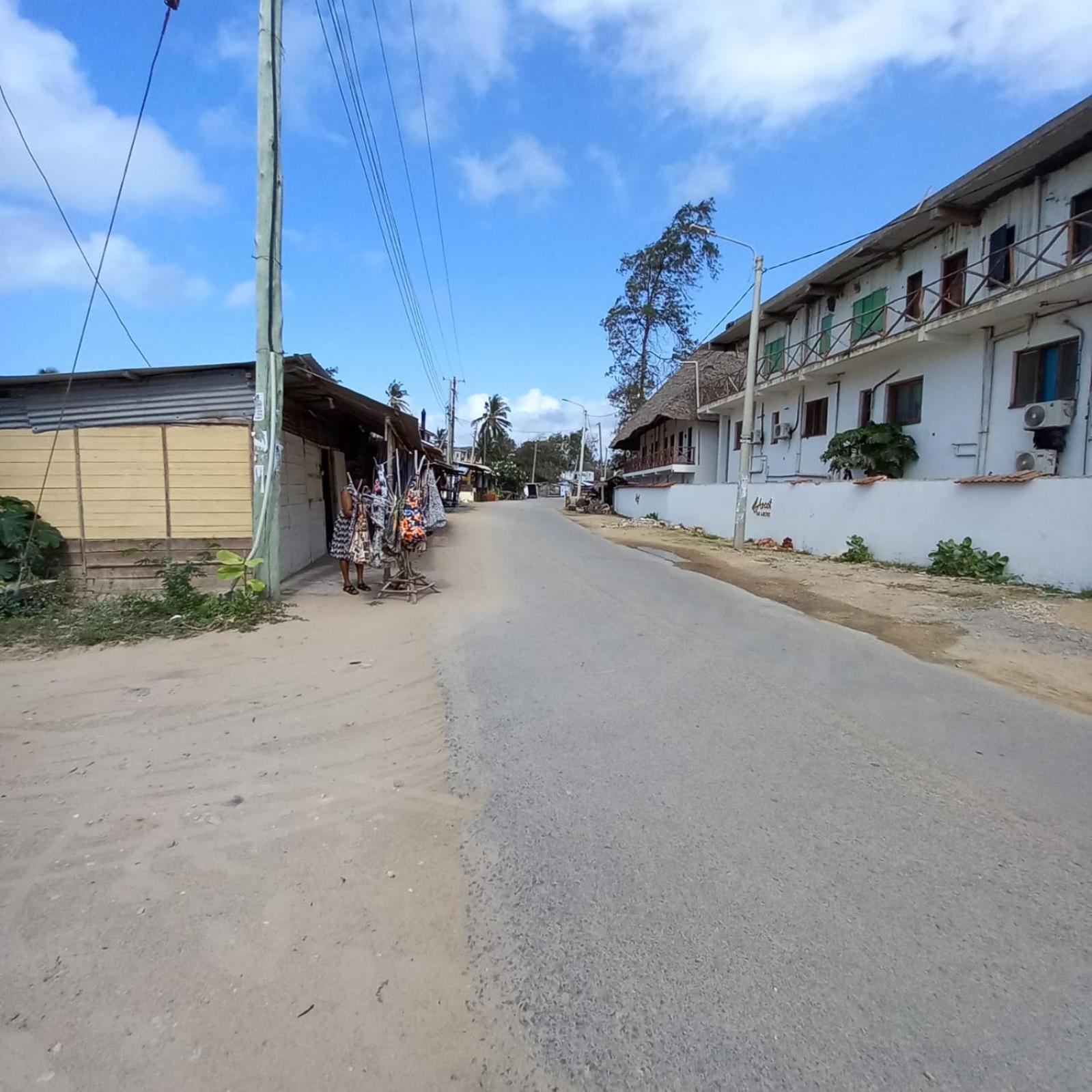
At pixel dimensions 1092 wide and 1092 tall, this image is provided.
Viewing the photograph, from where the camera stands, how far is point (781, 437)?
2511cm

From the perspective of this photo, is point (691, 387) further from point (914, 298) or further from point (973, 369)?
point (973, 369)

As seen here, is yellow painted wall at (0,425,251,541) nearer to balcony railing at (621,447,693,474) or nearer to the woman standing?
the woman standing

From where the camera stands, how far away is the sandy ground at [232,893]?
1970 millimetres

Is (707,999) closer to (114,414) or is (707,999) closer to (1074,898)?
(1074,898)

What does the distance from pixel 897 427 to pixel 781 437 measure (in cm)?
713

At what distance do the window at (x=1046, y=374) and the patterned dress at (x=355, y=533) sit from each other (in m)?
14.1

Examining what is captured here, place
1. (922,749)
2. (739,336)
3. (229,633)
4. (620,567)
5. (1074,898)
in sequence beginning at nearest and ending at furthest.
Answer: (1074,898) → (922,749) → (229,633) → (620,567) → (739,336)

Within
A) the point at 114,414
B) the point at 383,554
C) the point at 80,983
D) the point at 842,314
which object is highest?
the point at 842,314

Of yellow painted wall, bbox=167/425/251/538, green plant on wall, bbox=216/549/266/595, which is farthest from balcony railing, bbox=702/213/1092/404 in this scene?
green plant on wall, bbox=216/549/266/595

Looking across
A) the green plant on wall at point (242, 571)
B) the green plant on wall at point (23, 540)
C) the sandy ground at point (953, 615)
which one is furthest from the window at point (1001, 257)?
→ the green plant on wall at point (23, 540)

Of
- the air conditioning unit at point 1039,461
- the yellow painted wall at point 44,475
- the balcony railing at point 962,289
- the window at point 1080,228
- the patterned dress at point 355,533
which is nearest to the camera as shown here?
the yellow painted wall at point 44,475

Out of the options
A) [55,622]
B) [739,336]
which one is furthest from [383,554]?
[739,336]

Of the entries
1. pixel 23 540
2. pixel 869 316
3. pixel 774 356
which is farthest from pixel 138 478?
pixel 774 356

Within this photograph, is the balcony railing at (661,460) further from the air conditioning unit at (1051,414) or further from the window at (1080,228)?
the window at (1080,228)
